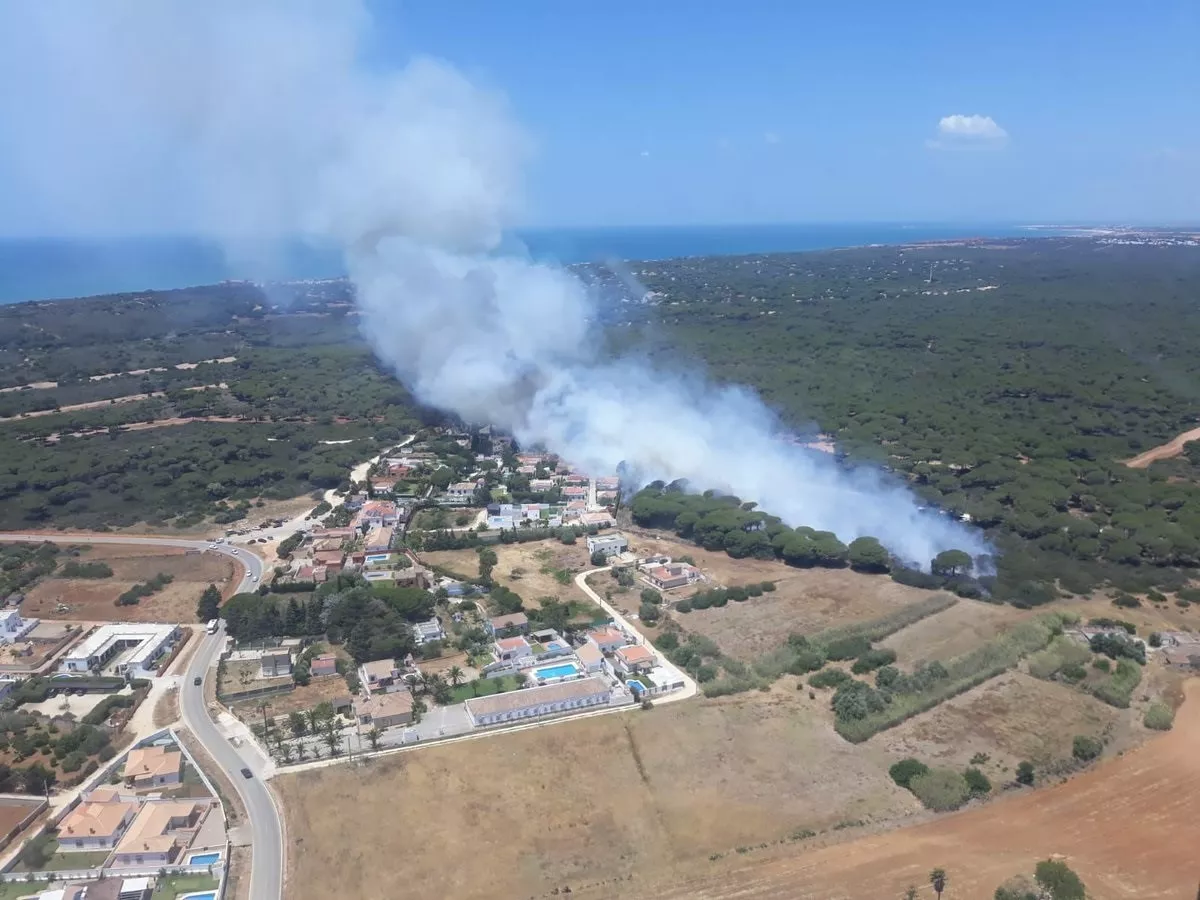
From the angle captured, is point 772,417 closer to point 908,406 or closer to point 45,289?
point 908,406

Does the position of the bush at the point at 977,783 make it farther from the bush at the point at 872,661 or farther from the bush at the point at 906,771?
the bush at the point at 872,661

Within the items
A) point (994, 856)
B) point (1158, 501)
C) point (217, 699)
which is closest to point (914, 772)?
point (994, 856)

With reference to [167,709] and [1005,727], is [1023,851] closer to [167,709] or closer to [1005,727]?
[1005,727]

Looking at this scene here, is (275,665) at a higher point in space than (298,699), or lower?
higher

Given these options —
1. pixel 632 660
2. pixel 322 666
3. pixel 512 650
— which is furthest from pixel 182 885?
pixel 632 660

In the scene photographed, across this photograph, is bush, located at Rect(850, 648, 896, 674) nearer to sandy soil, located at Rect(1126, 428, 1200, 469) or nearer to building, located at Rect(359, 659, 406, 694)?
building, located at Rect(359, 659, 406, 694)

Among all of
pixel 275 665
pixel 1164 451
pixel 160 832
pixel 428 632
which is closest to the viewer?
pixel 160 832
